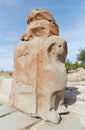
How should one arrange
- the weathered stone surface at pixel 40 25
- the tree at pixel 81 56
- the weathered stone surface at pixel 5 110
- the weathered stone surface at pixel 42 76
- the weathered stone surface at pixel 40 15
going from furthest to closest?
1. the tree at pixel 81 56
2. the weathered stone surface at pixel 40 15
3. the weathered stone surface at pixel 40 25
4. the weathered stone surface at pixel 5 110
5. the weathered stone surface at pixel 42 76

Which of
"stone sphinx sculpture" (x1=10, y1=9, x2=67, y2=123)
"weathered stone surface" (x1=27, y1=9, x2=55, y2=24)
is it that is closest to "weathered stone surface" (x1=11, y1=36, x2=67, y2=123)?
"stone sphinx sculpture" (x1=10, y1=9, x2=67, y2=123)

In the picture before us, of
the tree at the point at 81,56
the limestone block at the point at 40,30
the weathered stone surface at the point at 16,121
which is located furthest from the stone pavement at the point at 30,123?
the tree at the point at 81,56

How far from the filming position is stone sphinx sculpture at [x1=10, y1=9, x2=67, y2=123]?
3654 mm

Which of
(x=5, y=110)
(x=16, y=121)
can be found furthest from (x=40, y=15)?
(x=16, y=121)

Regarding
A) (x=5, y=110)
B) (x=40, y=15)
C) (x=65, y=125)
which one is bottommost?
(x=65, y=125)

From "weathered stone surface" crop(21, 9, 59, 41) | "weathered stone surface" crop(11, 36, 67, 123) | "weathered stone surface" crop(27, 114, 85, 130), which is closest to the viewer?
"weathered stone surface" crop(27, 114, 85, 130)

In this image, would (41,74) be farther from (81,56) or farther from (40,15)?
(81,56)

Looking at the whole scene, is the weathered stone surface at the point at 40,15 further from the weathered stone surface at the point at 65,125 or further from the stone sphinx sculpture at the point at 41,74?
the weathered stone surface at the point at 65,125

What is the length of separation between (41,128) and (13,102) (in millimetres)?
1026

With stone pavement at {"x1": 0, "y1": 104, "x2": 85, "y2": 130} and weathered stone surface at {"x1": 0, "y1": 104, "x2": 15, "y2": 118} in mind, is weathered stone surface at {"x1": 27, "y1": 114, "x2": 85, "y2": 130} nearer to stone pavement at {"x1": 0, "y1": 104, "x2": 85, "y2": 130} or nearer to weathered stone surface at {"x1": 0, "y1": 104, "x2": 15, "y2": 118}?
stone pavement at {"x1": 0, "y1": 104, "x2": 85, "y2": 130}

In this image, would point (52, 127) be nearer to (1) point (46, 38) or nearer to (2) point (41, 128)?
(2) point (41, 128)

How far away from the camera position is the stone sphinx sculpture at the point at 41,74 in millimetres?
3654

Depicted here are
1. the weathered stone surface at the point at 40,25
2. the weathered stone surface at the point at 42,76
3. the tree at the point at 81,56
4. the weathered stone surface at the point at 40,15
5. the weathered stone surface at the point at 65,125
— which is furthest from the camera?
the tree at the point at 81,56

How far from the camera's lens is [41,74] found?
12.3ft
